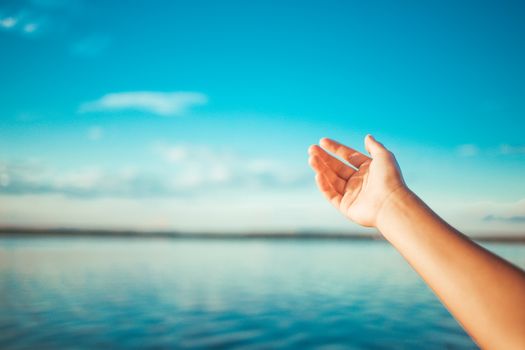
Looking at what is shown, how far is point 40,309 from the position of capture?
34.3 ft

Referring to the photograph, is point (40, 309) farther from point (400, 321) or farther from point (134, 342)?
point (400, 321)

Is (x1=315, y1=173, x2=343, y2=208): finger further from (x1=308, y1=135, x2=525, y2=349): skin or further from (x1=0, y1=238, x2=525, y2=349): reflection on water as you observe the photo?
(x1=0, y1=238, x2=525, y2=349): reflection on water

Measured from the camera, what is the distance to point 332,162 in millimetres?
2400

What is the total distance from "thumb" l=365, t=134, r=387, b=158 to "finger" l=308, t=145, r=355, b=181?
240mm

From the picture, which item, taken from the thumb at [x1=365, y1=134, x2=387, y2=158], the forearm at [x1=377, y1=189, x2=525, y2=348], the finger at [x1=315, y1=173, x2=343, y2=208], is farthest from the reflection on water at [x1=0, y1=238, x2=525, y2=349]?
the forearm at [x1=377, y1=189, x2=525, y2=348]

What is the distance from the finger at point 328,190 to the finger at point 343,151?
189mm

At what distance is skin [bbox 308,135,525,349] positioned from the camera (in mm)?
1109

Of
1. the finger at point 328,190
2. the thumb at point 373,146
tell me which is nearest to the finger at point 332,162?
the finger at point 328,190

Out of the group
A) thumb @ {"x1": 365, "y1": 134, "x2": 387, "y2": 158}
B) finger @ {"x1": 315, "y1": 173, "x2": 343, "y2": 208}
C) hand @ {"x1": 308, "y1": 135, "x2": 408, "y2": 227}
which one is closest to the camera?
hand @ {"x1": 308, "y1": 135, "x2": 408, "y2": 227}

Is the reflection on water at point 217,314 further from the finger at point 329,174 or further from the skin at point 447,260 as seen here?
the skin at point 447,260

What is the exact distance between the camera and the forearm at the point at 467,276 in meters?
1.10

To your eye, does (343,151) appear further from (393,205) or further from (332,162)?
(393,205)

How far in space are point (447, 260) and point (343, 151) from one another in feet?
3.84

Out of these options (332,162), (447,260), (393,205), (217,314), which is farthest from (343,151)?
(217,314)
